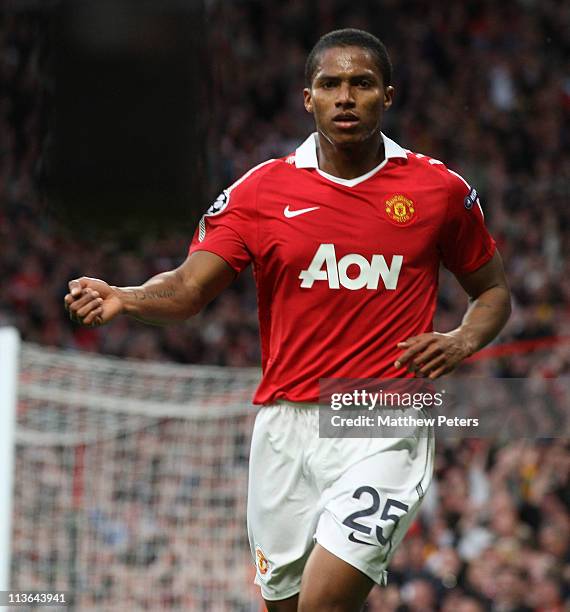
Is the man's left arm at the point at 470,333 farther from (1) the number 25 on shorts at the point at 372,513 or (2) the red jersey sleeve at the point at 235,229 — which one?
(2) the red jersey sleeve at the point at 235,229

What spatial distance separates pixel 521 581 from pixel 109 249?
8409 mm

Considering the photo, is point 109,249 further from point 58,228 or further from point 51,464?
point 51,464

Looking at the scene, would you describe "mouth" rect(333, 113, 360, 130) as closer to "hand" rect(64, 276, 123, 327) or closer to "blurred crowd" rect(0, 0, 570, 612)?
"hand" rect(64, 276, 123, 327)

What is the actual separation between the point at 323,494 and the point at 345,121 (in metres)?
1.31

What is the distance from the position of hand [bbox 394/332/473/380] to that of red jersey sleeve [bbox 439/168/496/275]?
1.60ft

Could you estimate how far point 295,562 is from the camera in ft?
14.8

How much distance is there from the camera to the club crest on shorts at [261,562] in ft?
15.0

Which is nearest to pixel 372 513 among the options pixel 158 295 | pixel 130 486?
pixel 158 295

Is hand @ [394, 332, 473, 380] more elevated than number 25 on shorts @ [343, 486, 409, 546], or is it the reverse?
hand @ [394, 332, 473, 380]

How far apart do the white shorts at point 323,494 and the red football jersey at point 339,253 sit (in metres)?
0.17

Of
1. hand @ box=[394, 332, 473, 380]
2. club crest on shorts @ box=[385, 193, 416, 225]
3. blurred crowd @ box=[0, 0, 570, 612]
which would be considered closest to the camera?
hand @ box=[394, 332, 473, 380]

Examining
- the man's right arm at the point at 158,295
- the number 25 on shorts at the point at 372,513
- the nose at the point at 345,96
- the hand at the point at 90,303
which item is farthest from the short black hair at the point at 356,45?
the number 25 on shorts at the point at 372,513

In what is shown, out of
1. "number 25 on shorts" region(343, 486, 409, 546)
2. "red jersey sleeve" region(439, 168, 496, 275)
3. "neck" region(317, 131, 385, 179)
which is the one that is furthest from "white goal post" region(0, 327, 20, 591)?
"red jersey sleeve" region(439, 168, 496, 275)

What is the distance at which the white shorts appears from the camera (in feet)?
14.1
